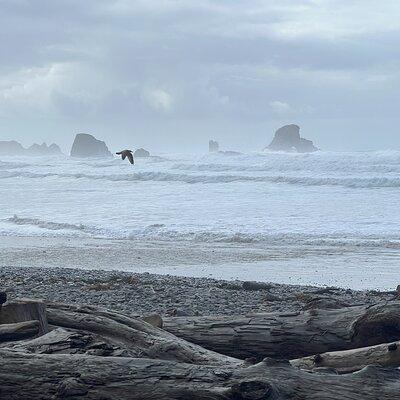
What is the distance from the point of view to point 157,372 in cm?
424

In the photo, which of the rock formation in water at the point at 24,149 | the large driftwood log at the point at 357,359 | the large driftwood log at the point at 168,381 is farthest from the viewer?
the rock formation in water at the point at 24,149

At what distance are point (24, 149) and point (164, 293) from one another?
115 m

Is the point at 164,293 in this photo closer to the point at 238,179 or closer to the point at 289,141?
the point at 238,179

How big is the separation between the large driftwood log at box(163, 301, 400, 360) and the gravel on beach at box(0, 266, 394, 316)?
2.77m

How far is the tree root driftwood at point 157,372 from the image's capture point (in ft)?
13.2

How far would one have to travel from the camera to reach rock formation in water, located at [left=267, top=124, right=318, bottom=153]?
83500mm

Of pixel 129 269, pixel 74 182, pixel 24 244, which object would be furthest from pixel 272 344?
pixel 74 182

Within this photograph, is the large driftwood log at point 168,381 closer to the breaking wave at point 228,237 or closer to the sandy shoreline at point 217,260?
the sandy shoreline at point 217,260

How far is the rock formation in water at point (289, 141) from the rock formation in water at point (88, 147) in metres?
18.2

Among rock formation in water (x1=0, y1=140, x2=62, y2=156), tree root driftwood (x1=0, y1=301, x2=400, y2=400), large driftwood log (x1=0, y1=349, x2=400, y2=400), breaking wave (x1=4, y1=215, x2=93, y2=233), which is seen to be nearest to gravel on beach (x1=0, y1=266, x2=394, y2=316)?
tree root driftwood (x1=0, y1=301, x2=400, y2=400)

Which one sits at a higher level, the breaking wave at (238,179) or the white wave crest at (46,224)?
the breaking wave at (238,179)

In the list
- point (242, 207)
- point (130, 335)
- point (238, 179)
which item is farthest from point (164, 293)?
point (238, 179)

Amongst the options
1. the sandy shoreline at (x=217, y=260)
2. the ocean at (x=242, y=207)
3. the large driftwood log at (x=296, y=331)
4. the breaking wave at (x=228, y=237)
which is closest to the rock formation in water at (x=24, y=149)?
the ocean at (x=242, y=207)

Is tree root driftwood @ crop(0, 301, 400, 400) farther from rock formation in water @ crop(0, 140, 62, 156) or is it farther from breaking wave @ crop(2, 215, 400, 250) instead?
rock formation in water @ crop(0, 140, 62, 156)
